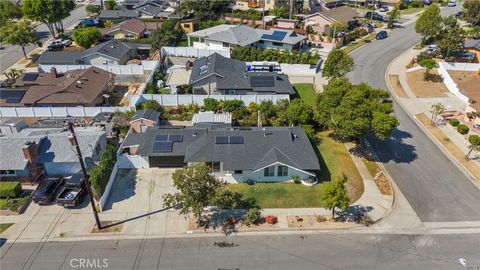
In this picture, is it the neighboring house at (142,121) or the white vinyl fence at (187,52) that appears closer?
the neighboring house at (142,121)

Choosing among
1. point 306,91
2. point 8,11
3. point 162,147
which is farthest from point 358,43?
point 8,11

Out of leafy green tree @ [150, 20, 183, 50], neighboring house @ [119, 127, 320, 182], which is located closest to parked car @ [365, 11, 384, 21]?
leafy green tree @ [150, 20, 183, 50]

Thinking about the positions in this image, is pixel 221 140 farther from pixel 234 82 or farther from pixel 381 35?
pixel 381 35

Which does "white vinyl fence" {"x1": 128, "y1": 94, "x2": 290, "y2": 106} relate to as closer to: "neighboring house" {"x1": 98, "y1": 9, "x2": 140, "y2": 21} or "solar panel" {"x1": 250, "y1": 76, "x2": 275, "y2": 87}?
"solar panel" {"x1": 250, "y1": 76, "x2": 275, "y2": 87}

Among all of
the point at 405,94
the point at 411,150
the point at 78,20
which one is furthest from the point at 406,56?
the point at 78,20

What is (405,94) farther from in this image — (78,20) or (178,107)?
(78,20)

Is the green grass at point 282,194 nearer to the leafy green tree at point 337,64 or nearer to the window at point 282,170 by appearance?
the window at point 282,170

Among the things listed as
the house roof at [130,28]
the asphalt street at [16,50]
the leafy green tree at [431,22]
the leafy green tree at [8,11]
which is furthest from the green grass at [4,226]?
the leafy green tree at [431,22]
